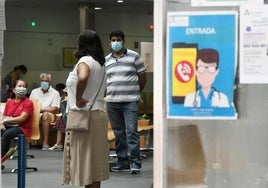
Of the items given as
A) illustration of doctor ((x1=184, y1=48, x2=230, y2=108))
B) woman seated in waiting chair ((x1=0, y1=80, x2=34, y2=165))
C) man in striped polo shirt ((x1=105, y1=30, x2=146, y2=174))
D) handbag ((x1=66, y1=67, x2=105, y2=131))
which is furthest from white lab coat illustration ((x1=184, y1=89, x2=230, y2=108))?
woman seated in waiting chair ((x1=0, y1=80, x2=34, y2=165))

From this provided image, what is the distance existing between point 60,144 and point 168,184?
8809mm

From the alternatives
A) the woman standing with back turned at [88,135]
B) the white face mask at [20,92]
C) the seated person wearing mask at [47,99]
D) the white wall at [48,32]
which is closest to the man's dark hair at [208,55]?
the woman standing with back turned at [88,135]

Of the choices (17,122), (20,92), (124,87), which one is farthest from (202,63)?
(20,92)

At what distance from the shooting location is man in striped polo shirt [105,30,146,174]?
290 inches

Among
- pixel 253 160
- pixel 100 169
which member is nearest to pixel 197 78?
pixel 253 160

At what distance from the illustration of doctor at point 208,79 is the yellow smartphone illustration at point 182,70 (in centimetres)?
2

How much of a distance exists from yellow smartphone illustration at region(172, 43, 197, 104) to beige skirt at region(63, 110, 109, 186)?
8.33ft

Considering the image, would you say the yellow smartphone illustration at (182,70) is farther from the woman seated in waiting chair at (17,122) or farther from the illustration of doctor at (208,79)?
the woman seated in waiting chair at (17,122)

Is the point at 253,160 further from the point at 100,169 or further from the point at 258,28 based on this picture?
the point at 100,169

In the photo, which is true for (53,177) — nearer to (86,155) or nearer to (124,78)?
(124,78)

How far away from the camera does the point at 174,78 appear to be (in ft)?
8.82

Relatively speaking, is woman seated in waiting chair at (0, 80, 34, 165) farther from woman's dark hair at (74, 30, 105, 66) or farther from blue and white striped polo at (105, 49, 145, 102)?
woman's dark hair at (74, 30, 105, 66)

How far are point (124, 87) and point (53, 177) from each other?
150cm

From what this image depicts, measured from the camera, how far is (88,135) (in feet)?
16.9
